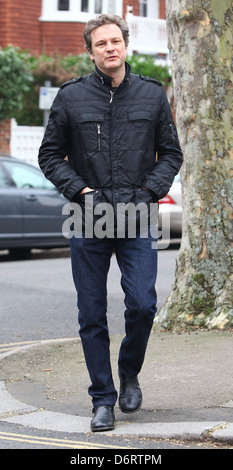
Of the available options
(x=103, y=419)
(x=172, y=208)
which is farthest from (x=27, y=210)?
(x=103, y=419)

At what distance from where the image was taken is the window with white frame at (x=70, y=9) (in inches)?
1002

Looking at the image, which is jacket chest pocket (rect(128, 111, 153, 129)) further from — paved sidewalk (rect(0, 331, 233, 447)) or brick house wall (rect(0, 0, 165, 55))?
brick house wall (rect(0, 0, 165, 55))

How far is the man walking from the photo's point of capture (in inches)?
184

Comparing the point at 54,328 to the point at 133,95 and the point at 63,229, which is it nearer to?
the point at 133,95

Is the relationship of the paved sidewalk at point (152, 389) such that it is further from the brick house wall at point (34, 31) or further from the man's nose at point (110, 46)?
the brick house wall at point (34, 31)

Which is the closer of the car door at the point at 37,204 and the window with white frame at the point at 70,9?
the car door at the point at 37,204

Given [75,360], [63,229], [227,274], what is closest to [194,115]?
[227,274]

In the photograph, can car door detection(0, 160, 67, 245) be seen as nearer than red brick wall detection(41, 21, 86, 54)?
Yes

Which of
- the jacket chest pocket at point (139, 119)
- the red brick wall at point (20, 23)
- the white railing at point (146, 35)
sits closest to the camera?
the jacket chest pocket at point (139, 119)

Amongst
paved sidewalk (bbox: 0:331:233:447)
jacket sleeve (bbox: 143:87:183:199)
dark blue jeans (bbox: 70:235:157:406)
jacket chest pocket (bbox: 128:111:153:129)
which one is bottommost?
paved sidewalk (bbox: 0:331:233:447)

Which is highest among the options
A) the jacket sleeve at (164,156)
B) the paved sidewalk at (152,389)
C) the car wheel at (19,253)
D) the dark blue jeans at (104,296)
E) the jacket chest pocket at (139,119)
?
the jacket chest pocket at (139,119)

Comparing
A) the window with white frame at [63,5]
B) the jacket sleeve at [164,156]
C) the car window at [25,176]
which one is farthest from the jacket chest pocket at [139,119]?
the window with white frame at [63,5]

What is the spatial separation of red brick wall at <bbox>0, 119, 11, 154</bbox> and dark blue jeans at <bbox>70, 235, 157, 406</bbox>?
15.5 m

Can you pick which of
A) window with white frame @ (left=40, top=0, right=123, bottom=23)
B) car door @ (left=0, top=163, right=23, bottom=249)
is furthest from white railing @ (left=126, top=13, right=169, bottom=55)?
car door @ (left=0, top=163, right=23, bottom=249)
